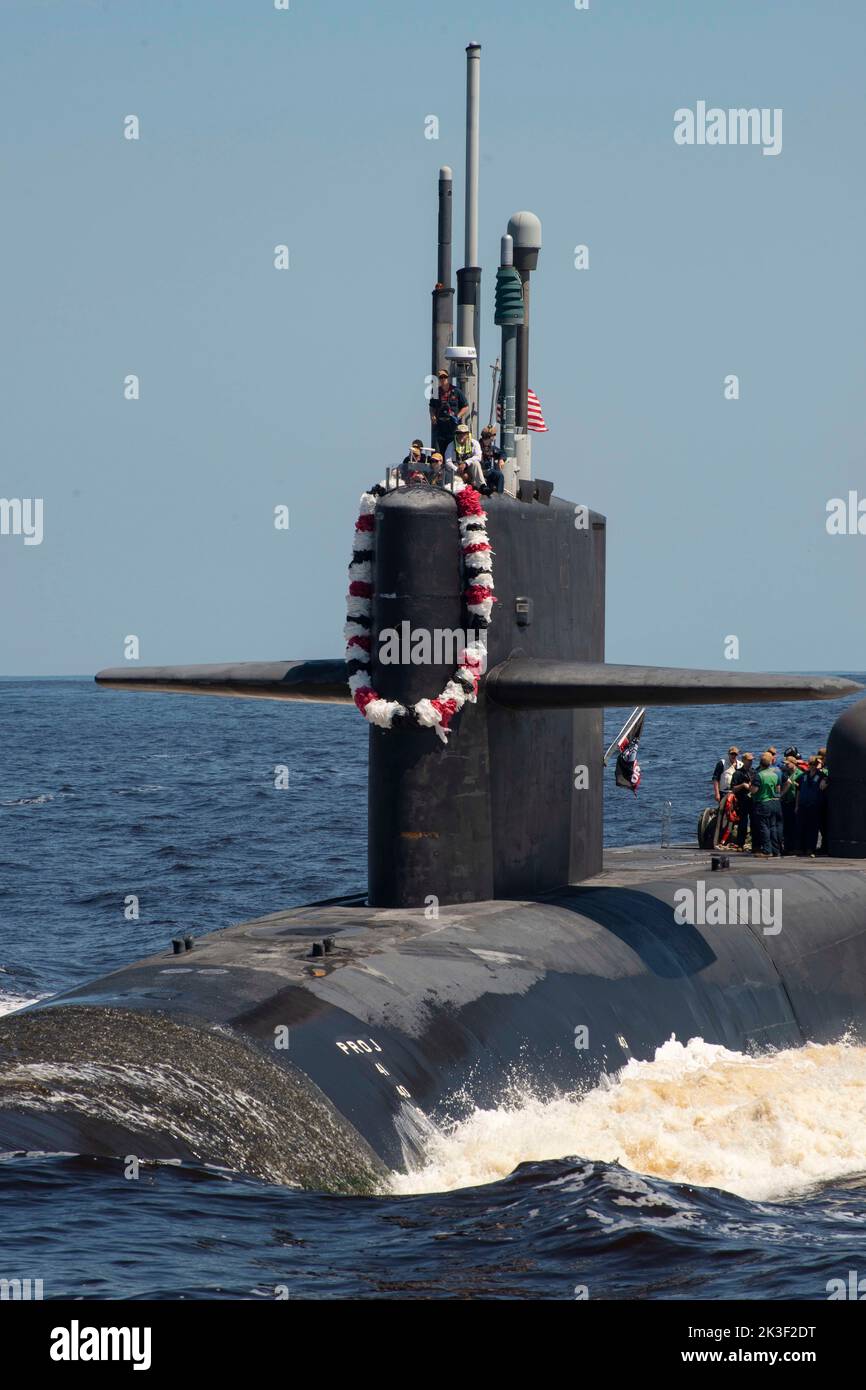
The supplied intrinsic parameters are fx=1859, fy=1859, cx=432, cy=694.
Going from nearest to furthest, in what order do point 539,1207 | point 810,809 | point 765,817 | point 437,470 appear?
point 539,1207 → point 437,470 → point 765,817 → point 810,809

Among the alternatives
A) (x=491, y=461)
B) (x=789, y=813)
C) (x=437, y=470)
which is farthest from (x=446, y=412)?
(x=789, y=813)

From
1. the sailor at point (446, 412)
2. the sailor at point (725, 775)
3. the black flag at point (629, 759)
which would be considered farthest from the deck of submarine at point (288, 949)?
the sailor at point (725, 775)

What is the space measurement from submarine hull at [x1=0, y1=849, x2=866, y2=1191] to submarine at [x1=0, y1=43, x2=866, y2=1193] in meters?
0.03

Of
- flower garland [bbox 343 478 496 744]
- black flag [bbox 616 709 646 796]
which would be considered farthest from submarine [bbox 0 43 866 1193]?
black flag [bbox 616 709 646 796]

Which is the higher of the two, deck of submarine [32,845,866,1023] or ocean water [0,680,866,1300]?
deck of submarine [32,845,866,1023]

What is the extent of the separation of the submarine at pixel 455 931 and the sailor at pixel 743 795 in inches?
143

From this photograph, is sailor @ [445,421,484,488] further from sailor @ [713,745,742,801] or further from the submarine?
sailor @ [713,745,742,801]

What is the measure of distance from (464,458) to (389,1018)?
5642mm

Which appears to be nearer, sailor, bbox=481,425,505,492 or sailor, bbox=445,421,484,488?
sailor, bbox=445,421,484,488

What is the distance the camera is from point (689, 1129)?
1505 cm

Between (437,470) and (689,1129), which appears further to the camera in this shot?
(437,470)

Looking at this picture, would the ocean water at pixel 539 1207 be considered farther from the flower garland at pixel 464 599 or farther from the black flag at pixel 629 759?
the black flag at pixel 629 759

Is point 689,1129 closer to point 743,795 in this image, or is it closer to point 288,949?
point 288,949

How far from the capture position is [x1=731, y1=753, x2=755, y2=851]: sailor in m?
25.0
